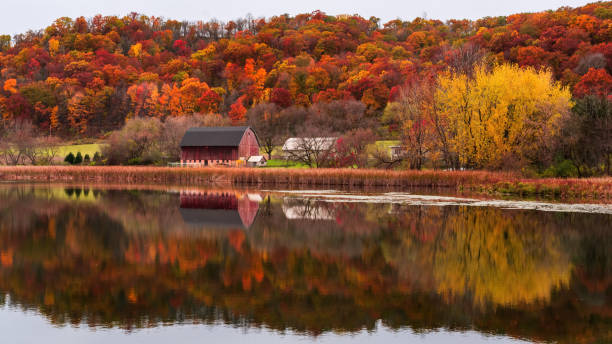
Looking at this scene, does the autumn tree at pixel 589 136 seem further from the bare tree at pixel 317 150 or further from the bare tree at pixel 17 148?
the bare tree at pixel 17 148

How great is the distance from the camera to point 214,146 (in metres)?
64.8

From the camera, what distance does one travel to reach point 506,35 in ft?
265

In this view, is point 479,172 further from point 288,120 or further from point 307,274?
point 288,120

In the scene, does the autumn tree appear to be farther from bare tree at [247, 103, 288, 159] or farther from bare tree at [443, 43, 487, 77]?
bare tree at [247, 103, 288, 159]

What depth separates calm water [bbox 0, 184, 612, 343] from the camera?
27.4ft

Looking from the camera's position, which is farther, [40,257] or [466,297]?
[40,257]

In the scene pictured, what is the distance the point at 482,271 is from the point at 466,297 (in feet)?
7.95

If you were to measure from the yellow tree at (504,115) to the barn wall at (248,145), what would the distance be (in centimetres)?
3148

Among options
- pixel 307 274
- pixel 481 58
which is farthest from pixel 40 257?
pixel 481 58

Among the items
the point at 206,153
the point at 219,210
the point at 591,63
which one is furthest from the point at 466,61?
the point at 591,63

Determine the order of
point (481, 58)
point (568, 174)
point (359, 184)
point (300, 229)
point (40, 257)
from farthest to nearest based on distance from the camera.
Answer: point (481, 58) < point (359, 184) < point (568, 174) < point (300, 229) < point (40, 257)

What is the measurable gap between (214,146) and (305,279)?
54916 millimetres

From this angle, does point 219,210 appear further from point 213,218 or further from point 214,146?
point 214,146

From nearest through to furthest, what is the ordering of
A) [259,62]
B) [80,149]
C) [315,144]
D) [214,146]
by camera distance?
[315,144]
[214,146]
[80,149]
[259,62]
